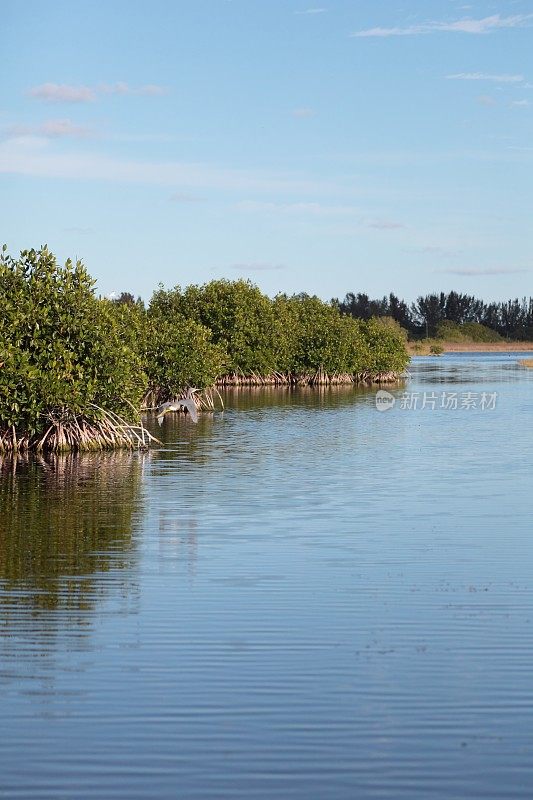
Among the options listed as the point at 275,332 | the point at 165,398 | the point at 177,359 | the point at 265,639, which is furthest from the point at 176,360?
the point at 265,639

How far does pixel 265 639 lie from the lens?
9477mm

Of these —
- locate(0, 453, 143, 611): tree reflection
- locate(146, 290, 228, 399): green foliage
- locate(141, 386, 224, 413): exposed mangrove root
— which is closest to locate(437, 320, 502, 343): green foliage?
locate(141, 386, 224, 413): exposed mangrove root

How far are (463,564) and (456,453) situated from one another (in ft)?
47.2

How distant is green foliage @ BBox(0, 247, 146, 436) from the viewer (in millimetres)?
24109

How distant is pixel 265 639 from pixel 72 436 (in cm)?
1658

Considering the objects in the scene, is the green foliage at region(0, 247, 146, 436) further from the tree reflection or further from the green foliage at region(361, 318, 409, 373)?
the green foliage at region(361, 318, 409, 373)

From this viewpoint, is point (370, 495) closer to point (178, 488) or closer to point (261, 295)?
point (178, 488)

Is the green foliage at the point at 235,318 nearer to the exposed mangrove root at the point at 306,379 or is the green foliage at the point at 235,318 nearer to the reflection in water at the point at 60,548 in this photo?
the exposed mangrove root at the point at 306,379

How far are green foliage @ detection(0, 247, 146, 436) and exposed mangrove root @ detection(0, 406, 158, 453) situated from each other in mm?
158

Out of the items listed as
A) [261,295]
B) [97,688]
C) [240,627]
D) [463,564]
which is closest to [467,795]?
[97,688]

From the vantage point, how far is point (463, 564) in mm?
12992

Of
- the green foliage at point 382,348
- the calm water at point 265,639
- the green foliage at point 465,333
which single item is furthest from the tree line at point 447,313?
the calm water at point 265,639

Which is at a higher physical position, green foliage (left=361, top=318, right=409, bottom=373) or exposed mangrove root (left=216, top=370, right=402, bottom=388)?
green foliage (left=361, top=318, right=409, bottom=373)

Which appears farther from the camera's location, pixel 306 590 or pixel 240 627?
pixel 306 590
